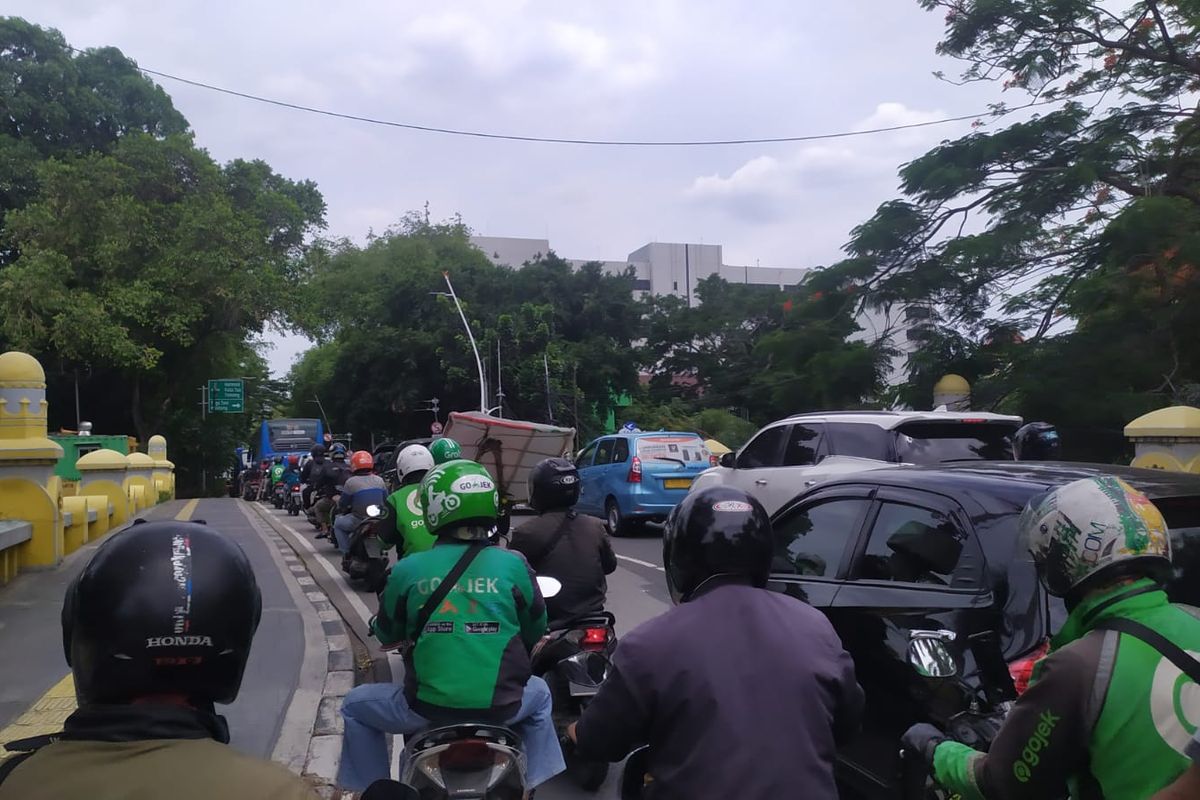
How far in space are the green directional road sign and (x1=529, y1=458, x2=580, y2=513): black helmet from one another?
3969 cm

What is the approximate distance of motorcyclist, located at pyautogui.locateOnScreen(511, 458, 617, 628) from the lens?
5.28 m

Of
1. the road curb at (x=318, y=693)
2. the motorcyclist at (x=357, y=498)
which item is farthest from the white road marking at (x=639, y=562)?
the road curb at (x=318, y=693)

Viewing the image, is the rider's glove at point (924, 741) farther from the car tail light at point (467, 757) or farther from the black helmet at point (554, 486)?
the black helmet at point (554, 486)

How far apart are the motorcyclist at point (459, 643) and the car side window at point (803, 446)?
22.8ft

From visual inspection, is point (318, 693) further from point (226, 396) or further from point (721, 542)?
point (226, 396)

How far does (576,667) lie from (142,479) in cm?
2171

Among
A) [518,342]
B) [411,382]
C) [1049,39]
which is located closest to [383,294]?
[411,382]

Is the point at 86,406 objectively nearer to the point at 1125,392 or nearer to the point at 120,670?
the point at 1125,392

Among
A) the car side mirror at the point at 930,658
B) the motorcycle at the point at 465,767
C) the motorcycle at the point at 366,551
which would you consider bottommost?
the motorcycle at the point at 366,551

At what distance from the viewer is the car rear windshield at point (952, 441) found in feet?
28.0

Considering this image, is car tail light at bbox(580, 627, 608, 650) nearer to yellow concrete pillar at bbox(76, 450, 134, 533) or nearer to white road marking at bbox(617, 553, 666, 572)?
white road marking at bbox(617, 553, 666, 572)

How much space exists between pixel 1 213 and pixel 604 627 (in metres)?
35.7

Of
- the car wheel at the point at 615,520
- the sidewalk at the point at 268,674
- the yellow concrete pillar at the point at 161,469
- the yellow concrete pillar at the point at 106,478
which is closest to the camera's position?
the sidewalk at the point at 268,674

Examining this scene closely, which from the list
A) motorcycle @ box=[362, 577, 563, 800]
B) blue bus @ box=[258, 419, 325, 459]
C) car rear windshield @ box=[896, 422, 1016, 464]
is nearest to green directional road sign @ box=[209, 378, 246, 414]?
blue bus @ box=[258, 419, 325, 459]
